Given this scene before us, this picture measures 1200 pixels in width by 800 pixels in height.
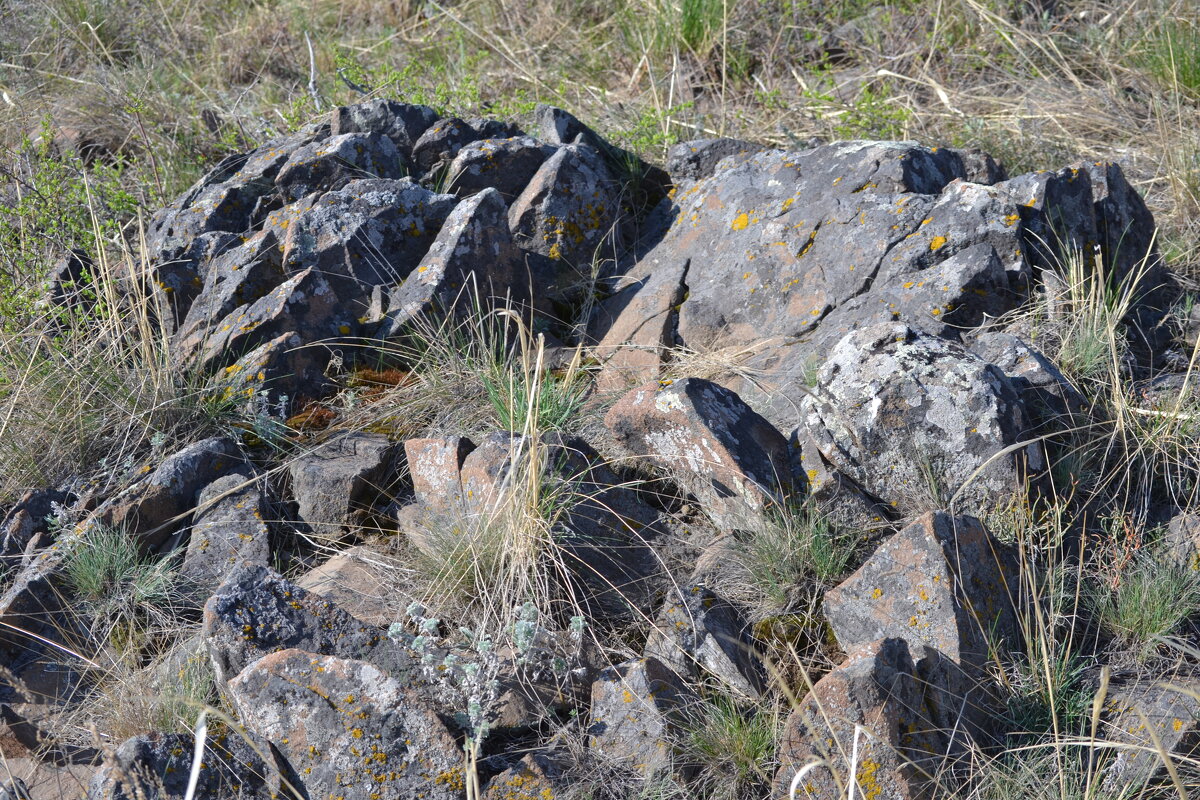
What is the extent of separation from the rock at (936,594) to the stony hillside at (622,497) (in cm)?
1

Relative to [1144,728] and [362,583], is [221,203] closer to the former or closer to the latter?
[362,583]

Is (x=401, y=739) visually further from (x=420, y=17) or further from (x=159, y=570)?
(x=420, y=17)

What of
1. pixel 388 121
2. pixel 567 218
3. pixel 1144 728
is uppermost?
pixel 388 121

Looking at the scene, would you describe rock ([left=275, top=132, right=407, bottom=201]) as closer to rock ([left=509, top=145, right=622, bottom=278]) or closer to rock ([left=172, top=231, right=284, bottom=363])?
rock ([left=172, top=231, right=284, bottom=363])

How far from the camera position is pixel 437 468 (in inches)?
137

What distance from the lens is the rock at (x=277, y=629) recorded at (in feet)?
9.27

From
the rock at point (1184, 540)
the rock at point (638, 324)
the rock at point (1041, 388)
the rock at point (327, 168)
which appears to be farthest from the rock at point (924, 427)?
the rock at point (327, 168)

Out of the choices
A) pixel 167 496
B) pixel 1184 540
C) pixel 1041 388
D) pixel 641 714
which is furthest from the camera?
pixel 167 496

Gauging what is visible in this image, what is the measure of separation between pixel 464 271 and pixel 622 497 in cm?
145

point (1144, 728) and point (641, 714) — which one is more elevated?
point (641, 714)

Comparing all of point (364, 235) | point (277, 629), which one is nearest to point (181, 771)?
point (277, 629)

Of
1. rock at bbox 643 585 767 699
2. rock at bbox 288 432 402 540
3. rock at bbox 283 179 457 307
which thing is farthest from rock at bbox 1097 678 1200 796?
rock at bbox 283 179 457 307

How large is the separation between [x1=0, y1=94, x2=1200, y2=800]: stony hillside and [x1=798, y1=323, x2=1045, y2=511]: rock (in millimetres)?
12

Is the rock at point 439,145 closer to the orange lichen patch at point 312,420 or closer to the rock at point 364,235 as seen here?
the rock at point 364,235
